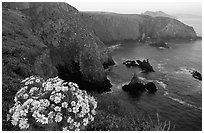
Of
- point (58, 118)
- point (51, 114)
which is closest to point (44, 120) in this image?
point (51, 114)

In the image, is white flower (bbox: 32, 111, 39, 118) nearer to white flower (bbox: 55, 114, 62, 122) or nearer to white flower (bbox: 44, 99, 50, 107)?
white flower (bbox: 44, 99, 50, 107)

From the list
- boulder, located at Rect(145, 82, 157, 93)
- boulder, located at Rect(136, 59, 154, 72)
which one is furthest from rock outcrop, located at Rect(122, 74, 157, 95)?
boulder, located at Rect(136, 59, 154, 72)

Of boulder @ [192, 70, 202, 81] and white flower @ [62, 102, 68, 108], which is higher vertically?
white flower @ [62, 102, 68, 108]

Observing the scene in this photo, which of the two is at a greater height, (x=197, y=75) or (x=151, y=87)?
(x=151, y=87)

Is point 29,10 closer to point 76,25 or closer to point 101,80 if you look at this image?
point 76,25

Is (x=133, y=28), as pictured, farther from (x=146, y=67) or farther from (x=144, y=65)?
(x=146, y=67)

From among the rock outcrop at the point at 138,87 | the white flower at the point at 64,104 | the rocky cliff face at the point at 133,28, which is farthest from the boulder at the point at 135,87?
the rocky cliff face at the point at 133,28
